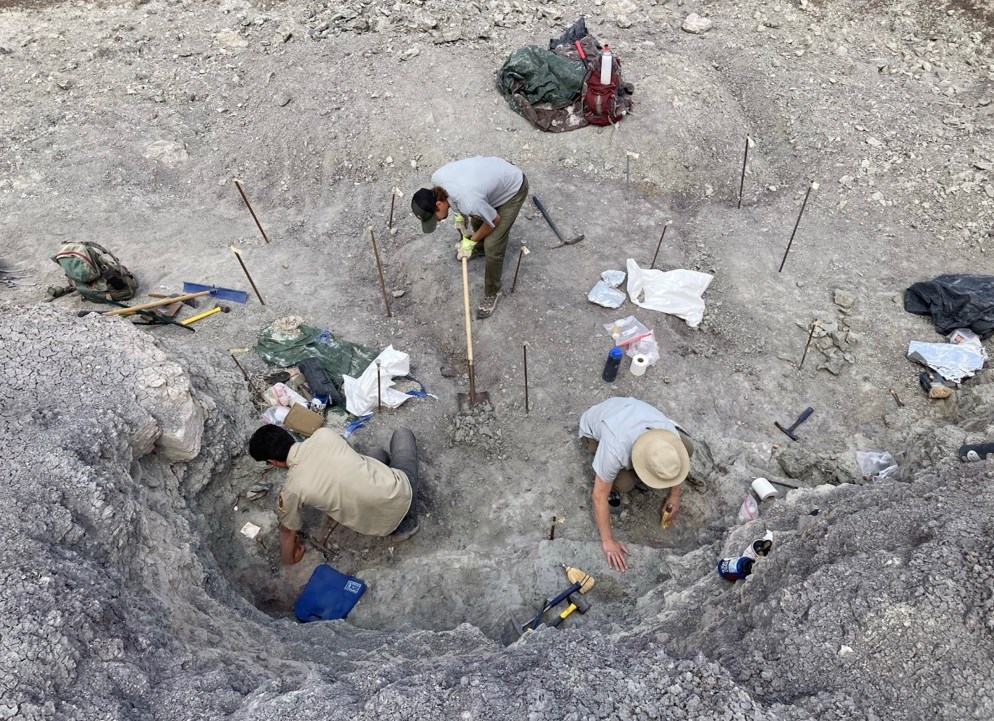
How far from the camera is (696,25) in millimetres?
10648

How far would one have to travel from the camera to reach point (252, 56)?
10570mm

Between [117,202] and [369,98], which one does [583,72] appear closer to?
[369,98]

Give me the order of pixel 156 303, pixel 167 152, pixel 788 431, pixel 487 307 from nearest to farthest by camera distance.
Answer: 1. pixel 788 431
2. pixel 156 303
3. pixel 487 307
4. pixel 167 152

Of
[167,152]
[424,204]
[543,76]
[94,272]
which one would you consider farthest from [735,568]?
[167,152]

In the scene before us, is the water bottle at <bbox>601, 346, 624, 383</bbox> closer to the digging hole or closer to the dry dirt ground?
the dry dirt ground

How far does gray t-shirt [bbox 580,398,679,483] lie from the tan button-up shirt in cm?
164

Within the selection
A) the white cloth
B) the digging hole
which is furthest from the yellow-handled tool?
the white cloth

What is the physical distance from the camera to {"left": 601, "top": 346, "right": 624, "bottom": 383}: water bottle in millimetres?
6219

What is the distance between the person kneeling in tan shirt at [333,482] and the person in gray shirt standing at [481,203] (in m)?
2.52

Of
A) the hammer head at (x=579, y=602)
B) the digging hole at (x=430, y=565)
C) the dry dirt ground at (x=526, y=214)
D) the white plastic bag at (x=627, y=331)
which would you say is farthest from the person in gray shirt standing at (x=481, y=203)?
the hammer head at (x=579, y=602)

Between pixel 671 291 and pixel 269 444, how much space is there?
16.0 feet

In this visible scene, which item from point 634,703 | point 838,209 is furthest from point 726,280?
point 634,703

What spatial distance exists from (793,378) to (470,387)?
3523mm

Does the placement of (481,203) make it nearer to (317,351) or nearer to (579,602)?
(317,351)
